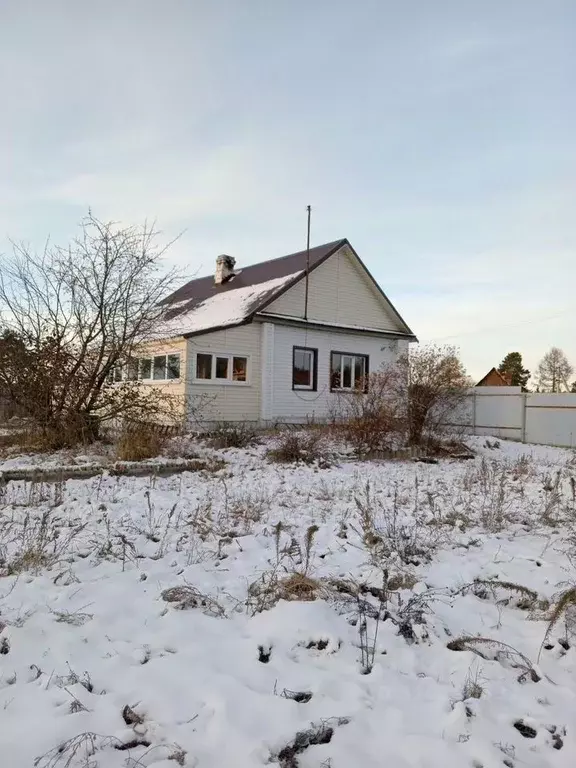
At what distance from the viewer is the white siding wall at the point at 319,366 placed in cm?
1764

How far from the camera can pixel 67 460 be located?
31.4ft

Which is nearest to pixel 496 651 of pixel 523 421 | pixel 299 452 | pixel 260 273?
pixel 299 452

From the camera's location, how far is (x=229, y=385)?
16.7 metres

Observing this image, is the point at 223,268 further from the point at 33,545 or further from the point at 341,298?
Result: the point at 33,545

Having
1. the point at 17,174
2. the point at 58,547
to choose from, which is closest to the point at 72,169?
the point at 17,174

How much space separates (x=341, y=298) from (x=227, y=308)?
14.0ft

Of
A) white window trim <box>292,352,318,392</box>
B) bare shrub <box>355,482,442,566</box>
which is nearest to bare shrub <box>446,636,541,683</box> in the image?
bare shrub <box>355,482,442,566</box>

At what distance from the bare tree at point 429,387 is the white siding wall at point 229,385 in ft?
16.7

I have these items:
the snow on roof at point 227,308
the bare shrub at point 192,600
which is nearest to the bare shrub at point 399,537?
the bare shrub at point 192,600

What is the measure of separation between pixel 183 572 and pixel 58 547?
1.27 meters

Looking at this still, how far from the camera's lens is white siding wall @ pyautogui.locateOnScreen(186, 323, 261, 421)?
15.9 metres

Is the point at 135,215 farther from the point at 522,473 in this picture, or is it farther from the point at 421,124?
the point at 522,473

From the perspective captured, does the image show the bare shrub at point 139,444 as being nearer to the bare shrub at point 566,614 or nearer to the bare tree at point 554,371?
the bare shrub at point 566,614

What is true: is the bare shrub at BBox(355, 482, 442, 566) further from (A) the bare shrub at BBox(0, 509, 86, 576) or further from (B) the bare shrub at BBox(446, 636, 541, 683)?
(A) the bare shrub at BBox(0, 509, 86, 576)
